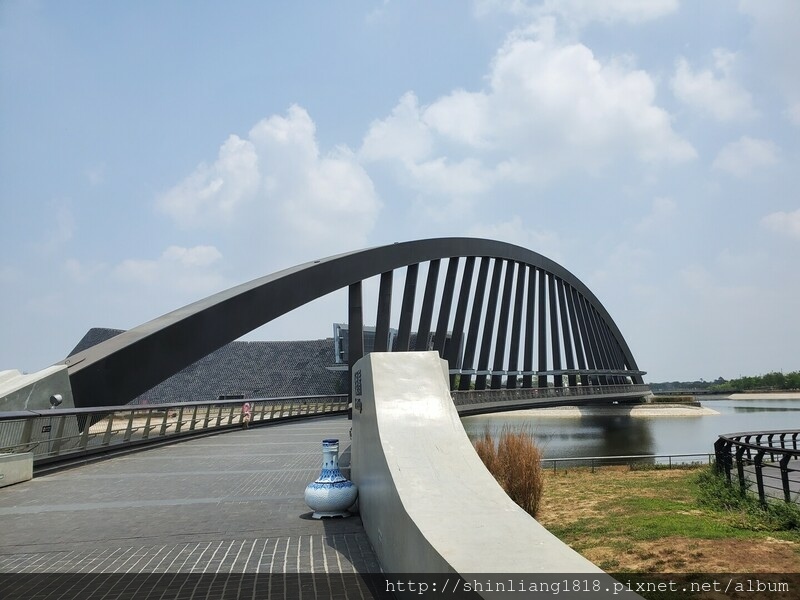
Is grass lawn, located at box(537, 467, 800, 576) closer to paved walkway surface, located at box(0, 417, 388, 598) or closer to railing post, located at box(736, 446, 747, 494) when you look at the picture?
railing post, located at box(736, 446, 747, 494)

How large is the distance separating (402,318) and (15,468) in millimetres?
22552

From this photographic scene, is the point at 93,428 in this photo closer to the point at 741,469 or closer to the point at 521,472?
the point at 521,472

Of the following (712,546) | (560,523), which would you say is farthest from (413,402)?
(560,523)

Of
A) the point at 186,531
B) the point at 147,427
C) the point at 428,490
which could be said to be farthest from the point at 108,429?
the point at 428,490

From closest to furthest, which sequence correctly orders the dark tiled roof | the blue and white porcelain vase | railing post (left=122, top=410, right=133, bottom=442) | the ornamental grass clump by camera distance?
the blue and white porcelain vase < the ornamental grass clump < railing post (left=122, top=410, right=133, bottom=442) < the dark tiled roof

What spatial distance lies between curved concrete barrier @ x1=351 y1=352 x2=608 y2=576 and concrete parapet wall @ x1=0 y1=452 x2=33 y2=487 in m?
5.96

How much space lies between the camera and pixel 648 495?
1070cm

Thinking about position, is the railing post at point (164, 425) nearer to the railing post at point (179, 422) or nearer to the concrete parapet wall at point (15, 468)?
the railing post at point (179, 422)

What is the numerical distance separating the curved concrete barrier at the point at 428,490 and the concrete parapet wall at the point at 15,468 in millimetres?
5963

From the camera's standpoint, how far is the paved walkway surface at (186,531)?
4906 millimetres

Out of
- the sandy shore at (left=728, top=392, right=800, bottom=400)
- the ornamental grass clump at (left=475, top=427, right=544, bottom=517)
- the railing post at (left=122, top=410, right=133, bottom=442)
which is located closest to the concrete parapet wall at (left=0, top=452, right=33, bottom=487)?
the railing post at (left=122, top=410, right=133, bottom=442)

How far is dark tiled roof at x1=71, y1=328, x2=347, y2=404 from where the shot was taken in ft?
207

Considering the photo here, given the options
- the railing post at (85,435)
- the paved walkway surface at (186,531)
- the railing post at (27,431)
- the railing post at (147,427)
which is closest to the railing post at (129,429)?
the railing post at (147,427)

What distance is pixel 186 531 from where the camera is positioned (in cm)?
637
